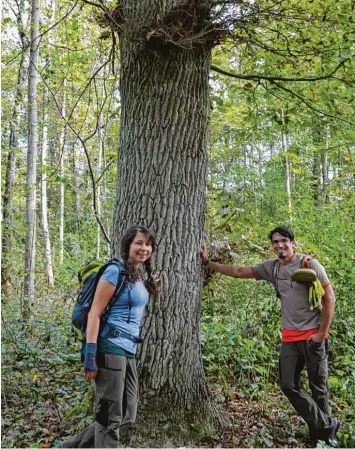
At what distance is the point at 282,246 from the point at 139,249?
72.3 inches

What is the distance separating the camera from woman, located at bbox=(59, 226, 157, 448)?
123 inches

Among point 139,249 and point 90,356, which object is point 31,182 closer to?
point 139,249

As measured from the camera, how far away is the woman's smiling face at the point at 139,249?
11.3ft

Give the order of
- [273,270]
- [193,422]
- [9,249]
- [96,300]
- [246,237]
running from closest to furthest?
1. [96,300]
2. [193,422]
3. [273,270]
4. [246,237]
5. [9,249]

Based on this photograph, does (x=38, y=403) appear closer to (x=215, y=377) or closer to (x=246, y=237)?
(x=215, y=377)

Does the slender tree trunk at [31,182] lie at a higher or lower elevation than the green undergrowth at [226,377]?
higher

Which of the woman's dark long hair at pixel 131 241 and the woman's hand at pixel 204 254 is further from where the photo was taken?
the woman's hand at pixel 204 254

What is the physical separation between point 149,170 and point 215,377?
2918mm

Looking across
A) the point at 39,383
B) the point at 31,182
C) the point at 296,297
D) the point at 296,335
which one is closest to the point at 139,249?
the point at 296,297

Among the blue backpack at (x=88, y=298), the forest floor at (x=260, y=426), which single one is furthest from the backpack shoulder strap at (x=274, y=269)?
the blue backpack at (x=88, y=298)

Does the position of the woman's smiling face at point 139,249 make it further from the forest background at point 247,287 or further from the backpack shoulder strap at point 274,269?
the backpack shoulder strap at point 274,269

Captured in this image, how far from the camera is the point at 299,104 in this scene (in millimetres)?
5520

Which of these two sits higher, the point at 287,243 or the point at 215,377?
the point at 287,243

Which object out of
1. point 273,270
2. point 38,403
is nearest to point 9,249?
point 38,403
